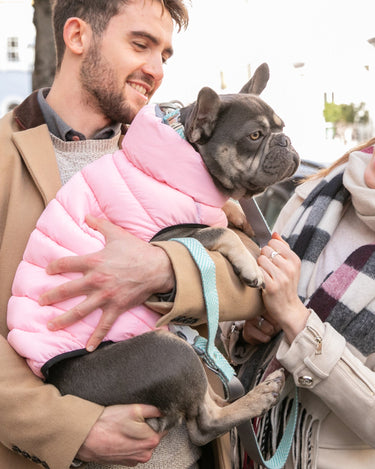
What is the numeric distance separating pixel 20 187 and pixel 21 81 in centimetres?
4122

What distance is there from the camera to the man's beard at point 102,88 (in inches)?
98.1

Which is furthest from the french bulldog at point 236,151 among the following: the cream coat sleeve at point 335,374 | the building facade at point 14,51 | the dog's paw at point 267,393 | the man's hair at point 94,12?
the building facade at point 14,51

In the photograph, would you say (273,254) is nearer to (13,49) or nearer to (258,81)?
(258,81)

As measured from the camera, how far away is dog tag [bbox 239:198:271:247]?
2.52 m

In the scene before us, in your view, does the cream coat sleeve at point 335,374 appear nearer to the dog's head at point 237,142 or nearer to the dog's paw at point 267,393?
the dog's paw at point 267,393

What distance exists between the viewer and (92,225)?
2.07 metres

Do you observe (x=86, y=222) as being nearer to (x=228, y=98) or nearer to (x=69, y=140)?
(x=69, y=140)

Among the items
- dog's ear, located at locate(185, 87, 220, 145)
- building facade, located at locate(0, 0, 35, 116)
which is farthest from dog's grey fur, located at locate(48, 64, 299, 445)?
building facade, located at locate(0, 0, 35, 116)

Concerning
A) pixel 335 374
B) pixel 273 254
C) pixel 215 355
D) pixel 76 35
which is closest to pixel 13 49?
pixel 76 35

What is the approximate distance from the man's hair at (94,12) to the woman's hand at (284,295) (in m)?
1.26

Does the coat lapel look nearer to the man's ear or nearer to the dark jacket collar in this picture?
the dark jacket collar

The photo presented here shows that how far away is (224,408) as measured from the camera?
2.15 meters

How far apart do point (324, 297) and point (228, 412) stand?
23.8 inches

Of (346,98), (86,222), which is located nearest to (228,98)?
(86,222)
